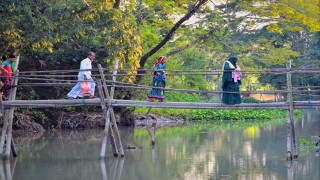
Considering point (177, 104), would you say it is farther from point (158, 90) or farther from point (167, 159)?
point (167, 159)

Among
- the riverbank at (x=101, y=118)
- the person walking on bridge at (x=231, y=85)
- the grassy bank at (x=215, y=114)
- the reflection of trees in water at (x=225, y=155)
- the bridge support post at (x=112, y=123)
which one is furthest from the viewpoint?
the grassy bank at (x=215, y=114)

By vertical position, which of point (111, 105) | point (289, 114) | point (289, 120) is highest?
point (111, 105)

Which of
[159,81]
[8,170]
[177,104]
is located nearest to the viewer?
[8,170]

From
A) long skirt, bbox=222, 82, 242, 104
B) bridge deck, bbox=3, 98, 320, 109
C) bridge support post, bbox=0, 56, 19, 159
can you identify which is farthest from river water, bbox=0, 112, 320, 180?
long skirt, bbox=222, 82, 242, 104

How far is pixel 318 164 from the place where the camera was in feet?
36.5

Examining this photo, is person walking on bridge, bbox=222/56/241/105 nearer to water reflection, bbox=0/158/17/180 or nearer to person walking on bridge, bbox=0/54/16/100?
water reflection, bbox=0/158/17/180

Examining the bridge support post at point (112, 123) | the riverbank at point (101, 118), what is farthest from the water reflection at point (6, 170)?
the riverbank at point (101, 118)

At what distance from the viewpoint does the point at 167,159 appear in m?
12.5

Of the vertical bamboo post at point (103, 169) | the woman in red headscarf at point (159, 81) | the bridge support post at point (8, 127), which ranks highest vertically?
the woman in red headscarf at point (159, 81)

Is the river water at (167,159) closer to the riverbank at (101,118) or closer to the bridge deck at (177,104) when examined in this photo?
the riverbank at (101,118)

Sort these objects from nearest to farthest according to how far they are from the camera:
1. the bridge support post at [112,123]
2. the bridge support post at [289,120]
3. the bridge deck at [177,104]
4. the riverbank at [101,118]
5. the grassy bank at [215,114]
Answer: the bridge support post at [289,120] < the bridge deck at [177,104] < the bridge support post at [112,123] < the riverbank at [101,118] < the grassy bank at [215,114]

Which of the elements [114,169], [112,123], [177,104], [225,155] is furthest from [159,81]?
[114,169]

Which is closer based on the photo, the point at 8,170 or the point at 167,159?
the point at 8,170

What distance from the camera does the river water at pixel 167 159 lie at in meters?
10.4
